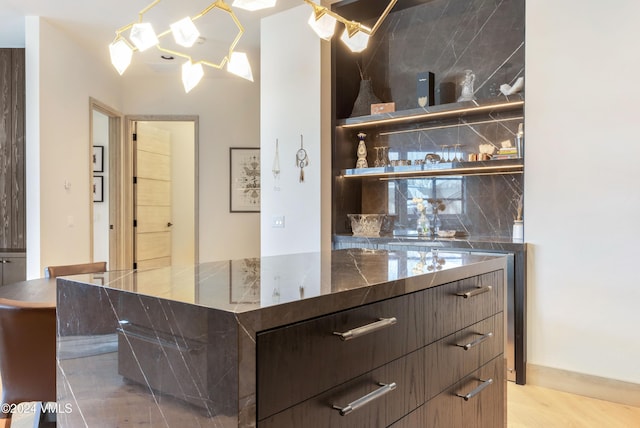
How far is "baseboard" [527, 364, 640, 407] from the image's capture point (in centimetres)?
269

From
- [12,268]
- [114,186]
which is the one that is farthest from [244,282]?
[114,186]

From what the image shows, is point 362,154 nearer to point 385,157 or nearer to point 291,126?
point 385,157

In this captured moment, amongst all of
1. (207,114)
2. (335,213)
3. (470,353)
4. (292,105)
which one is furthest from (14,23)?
(470,353)

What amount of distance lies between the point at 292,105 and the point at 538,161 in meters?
2.00

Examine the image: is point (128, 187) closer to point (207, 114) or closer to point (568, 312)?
point (207, 114)

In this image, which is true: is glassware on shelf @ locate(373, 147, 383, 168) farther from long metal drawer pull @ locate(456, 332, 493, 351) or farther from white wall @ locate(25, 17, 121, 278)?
white wall @ locate(25, 17, 121, 278)

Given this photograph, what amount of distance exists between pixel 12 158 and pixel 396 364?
15.1 feet

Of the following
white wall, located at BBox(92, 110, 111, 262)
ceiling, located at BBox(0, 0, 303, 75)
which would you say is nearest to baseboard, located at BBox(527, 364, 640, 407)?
ceiling, located at BBox(0, 0, 303, 75)

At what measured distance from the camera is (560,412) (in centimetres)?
260

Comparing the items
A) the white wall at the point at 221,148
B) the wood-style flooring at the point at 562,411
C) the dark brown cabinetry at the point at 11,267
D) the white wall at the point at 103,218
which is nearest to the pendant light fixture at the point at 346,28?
the wood-style flooring at the point at 562,411

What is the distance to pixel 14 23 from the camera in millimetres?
4258

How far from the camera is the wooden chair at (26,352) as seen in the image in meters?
1.69

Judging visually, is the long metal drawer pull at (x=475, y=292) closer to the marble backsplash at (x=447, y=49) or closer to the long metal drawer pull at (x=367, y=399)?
the long metal drawer pull at (x=367, y=399)

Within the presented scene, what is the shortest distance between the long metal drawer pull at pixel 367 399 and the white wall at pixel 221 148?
471 centimetres
